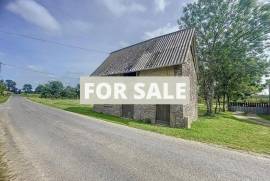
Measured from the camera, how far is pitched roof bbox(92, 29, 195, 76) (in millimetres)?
14238

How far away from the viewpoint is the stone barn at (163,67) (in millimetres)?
13453

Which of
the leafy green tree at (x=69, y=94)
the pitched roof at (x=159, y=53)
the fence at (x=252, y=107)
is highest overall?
the pitched roof at (x=159, y=53)

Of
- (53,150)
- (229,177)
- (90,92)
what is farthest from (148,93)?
(229,177)

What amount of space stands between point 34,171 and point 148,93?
11.3 metres

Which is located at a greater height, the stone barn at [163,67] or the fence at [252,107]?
the stone barn at [163,67]

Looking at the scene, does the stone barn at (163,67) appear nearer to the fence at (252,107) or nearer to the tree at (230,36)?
the tree at (230,36)

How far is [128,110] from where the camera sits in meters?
17.2

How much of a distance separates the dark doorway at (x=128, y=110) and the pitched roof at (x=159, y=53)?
3.32 metres

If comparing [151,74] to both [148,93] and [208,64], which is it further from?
[208,64]

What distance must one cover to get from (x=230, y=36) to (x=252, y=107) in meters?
13.8

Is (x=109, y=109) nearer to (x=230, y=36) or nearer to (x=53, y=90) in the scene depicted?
(x=230, y=36)

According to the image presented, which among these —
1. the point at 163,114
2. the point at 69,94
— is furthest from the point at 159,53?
the point at 69,94

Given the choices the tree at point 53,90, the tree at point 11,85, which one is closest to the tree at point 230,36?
the tree at point 53,90

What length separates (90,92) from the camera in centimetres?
2050
